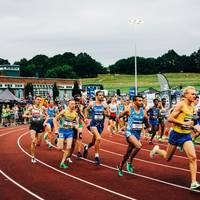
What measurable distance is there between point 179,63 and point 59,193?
145479 millimetres

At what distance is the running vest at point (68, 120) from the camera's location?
10773 millimetres

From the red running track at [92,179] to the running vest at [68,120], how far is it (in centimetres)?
118

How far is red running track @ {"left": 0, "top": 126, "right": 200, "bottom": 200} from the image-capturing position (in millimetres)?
7816

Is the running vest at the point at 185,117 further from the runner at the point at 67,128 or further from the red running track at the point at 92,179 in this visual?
the runner at the point at 67,128

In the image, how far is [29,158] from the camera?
42.9 feet

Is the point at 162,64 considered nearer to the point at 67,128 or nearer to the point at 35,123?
the point at 35,123

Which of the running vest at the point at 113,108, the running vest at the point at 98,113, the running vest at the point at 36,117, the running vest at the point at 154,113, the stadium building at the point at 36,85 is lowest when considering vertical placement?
the stadium building at the point at 36,85

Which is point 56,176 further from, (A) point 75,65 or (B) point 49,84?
(A) point 75,65

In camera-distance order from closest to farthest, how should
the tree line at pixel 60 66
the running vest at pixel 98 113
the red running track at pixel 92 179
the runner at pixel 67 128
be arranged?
the red running track at pixel 92 179 < the runner at pixel 67 128 < the running vest at pixel 98 113 < the tree line at pixel 60 66

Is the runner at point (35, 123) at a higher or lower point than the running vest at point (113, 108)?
higher

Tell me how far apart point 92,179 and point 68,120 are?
83.3 inches

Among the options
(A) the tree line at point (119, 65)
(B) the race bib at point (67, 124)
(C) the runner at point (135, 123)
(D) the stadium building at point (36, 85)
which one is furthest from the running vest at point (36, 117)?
(A) the tree line at point (119, 65)

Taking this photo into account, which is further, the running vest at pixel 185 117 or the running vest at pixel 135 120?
the running vest at pixel 135 120

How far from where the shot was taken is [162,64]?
154 m
